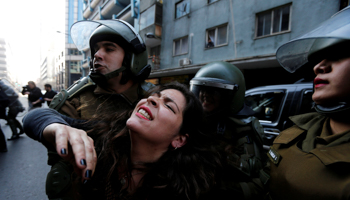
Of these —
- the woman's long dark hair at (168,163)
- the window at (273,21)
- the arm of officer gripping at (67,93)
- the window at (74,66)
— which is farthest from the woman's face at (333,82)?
the window at (74,66)

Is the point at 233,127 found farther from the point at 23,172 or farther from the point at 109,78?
the point at 23,172

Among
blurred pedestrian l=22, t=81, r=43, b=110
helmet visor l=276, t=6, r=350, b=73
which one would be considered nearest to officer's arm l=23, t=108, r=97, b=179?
helmet visor l=276, t=6, r=350, b=73

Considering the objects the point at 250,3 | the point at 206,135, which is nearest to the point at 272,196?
the point at 206,135

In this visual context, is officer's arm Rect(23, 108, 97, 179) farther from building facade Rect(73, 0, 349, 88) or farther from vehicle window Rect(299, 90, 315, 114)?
building facade Rect(73, 0, 349, 88)

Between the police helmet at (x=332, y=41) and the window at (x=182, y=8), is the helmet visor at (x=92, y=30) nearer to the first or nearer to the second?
the police helmet at (x=332, y=41)

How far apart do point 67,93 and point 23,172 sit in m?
3.06

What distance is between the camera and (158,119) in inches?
50.2

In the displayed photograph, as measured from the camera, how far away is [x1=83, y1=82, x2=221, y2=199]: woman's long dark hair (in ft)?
3.79

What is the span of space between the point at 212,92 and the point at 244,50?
6.93 meters

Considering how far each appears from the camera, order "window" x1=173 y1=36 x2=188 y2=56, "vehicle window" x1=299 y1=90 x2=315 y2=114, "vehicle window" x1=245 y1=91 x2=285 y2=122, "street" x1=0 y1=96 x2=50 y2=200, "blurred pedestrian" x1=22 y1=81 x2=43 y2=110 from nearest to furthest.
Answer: "street" x1=0 y1=96 x2=50 y2=200, "vehicle window" x1=299 y1=90 x2=315 y2=114, "vehicle window" x1=245 y1=91 x2=285 y2=122, "blurred pedestrian" x1=22 y1=81 x2=43 y2=110, "window" x1=173 y1=36 x2=188 y2=56

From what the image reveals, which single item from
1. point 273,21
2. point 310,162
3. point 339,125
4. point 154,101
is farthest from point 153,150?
point 273,21

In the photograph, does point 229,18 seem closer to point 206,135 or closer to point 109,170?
point 206,135

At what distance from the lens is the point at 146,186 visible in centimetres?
117

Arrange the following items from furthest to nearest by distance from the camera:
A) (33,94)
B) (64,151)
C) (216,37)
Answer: (216,37)
(33,94)
(64,151)
